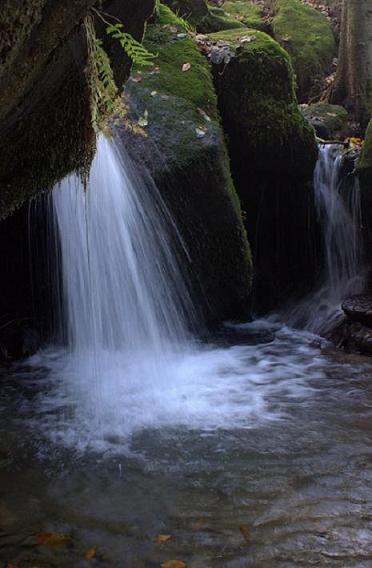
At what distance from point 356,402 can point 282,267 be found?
4.26 meters

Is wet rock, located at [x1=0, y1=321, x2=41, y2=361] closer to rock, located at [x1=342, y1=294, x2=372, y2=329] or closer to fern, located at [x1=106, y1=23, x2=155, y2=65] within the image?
rock, located at [x1=342, y1=294, x2=372, y2=329]

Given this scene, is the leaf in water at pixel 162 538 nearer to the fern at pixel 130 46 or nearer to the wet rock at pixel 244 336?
the fern at pixel 130 46

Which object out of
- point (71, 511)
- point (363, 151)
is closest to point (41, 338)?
point (71, 511)

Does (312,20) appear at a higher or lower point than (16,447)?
higher

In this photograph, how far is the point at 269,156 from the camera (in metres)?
7.66

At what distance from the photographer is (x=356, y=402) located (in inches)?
189

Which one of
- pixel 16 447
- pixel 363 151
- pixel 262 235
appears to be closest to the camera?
pixel 16 447

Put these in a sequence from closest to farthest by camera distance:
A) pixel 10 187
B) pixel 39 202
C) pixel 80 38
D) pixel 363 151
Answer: pixel 80 38 → pixel 10 187 → pixel 39 202 → pixel 363 151

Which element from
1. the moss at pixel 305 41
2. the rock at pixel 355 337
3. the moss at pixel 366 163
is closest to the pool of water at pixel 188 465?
the rock at pixel 355 337

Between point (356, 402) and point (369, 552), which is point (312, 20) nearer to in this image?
point (356, 402)

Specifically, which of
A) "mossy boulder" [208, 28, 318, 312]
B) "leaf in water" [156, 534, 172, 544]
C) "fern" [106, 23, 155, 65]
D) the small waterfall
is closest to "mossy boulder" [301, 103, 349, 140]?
the small waterfall

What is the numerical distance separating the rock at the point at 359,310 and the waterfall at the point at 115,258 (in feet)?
8.08

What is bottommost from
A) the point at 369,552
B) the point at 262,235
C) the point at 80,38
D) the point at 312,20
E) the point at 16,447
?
the point at 369,552

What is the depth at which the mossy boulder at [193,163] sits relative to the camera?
5.91 meters
